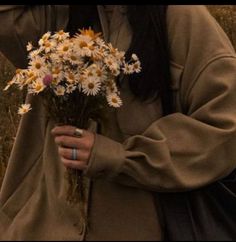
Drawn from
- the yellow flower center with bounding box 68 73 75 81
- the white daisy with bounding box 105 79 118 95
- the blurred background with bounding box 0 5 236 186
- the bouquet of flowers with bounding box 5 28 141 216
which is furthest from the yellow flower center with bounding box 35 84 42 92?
the blurred background with bounding box 0 5 236 186

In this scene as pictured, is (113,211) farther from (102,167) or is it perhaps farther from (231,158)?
(231,158)

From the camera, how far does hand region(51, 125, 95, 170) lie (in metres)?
2.25

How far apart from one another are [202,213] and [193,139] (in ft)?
0.96

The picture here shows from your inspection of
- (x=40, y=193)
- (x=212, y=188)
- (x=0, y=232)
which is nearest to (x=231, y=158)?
(x=212, y=188)

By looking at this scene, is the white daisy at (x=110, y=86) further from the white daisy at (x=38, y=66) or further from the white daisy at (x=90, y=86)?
the white daisy at (x=38, y=66)

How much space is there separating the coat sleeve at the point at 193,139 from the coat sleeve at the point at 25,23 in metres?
0.54

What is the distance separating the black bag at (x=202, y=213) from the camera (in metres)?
2.41

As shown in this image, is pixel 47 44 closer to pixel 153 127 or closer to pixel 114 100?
pixel 114 100

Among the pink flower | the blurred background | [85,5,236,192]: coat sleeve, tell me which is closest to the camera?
the pink flower

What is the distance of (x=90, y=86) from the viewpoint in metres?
2.16

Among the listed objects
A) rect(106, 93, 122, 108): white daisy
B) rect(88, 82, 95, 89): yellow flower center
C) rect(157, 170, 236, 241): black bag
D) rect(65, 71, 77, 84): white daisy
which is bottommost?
rect(157, 170, 236, 241): black bag

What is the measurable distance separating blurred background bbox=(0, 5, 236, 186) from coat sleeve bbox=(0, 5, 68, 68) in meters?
1.63

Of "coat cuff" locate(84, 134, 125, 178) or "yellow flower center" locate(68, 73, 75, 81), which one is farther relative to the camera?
"coat cuff" locate(84, 134, 125, 178)

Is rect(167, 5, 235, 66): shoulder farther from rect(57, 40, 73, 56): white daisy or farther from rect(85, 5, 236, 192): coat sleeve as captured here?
rect(57, 40, 73, 56): white daisy
